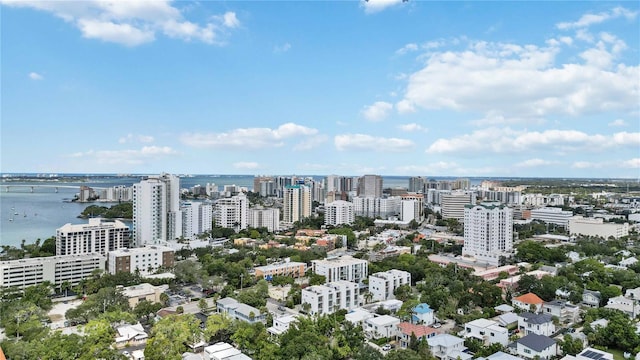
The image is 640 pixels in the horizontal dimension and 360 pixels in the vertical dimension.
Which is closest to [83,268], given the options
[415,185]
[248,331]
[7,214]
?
[248,331]

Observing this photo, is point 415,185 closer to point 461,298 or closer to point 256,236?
point 256,236

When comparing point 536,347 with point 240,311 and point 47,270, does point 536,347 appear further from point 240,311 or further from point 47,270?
point 47,270

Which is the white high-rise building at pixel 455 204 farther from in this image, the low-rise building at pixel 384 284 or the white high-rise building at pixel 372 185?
the low-rise building at pixel 384 284

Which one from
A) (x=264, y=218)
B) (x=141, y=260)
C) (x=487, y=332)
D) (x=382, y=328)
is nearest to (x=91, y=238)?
(x=141, y=260)

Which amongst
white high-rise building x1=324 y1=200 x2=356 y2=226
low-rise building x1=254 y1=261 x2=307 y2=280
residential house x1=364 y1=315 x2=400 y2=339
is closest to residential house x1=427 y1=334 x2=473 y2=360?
residential house x1=364 y1=315 x2=400 y2=339

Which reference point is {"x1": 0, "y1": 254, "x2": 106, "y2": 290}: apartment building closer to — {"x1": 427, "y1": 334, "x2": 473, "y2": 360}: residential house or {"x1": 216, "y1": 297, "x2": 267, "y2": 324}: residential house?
{"x1": 216, "y1": 297, "x2": 267, "y2": 324}: residential house
